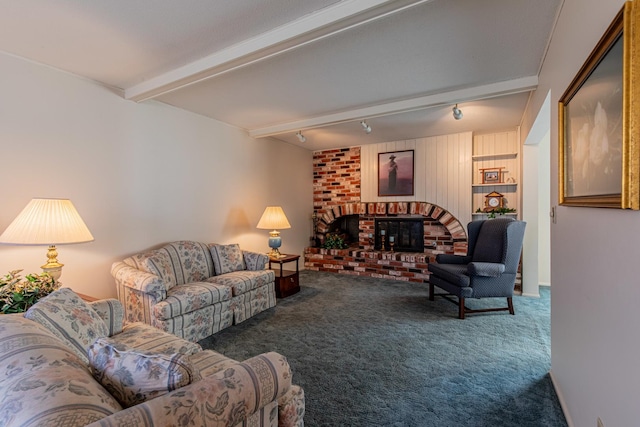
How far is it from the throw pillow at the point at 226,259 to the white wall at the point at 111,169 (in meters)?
0.42

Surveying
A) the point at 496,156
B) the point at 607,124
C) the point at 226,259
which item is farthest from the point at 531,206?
the point at 226,259

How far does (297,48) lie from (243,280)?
225 cm

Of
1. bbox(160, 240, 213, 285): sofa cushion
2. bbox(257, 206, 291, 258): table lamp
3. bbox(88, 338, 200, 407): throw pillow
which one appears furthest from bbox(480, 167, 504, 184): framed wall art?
bbox(88, 338, 200, 407): throw pillow

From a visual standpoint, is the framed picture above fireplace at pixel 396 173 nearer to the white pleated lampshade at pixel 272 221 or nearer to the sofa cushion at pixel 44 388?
the white pleated lampshade at pixel 272 221

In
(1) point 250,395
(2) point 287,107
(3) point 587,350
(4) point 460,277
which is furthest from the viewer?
(2) point 287,107

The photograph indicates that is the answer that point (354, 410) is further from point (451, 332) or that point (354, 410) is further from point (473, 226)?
point (473, 226)

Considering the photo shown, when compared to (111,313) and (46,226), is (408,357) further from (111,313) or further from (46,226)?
(46,226)

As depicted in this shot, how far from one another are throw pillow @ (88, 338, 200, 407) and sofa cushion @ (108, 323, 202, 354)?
0.70 m

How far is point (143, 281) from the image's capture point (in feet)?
8.07

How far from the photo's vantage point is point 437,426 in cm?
158

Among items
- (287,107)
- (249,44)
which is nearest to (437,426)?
(249,44)

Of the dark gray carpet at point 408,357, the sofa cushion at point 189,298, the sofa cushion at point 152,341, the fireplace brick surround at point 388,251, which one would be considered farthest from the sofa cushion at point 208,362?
the fireplace brick surround at point 388,251

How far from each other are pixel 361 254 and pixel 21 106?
4.43m

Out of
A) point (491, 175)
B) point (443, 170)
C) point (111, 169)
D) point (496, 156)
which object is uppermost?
point (496, 156)
